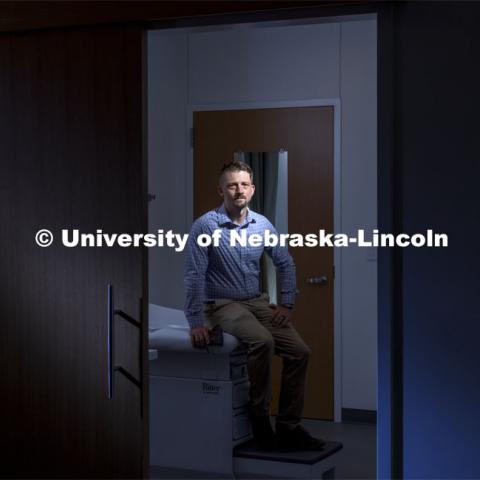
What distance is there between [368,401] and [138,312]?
2805mm

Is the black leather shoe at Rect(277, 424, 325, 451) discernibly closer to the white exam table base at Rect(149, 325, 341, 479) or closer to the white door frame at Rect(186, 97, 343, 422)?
the white exam table base at Rect(149, 325, 341, 479)

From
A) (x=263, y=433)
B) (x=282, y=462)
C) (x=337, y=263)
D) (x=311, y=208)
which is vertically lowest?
(x=282, y=462)

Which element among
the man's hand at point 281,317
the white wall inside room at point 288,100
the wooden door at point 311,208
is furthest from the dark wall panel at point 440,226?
the wooden door at point 311,208

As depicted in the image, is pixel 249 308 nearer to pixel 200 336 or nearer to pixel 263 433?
pixel 200 336

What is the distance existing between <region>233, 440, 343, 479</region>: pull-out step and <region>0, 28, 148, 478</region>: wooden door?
107 cm

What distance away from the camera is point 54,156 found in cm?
301

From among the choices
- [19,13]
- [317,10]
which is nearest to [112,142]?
[19,13]

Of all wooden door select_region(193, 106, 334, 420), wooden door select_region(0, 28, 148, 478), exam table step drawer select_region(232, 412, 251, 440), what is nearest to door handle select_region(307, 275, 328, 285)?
wooden door select_region(193, 106, 334, 420)

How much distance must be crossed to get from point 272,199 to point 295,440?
6.38 feet

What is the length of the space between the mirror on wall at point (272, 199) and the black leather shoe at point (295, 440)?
156 centimetres

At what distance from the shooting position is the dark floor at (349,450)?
4148mm

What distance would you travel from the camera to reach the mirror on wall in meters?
5.47

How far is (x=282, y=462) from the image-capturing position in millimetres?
3842

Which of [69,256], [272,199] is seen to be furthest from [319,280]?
[69,256]
